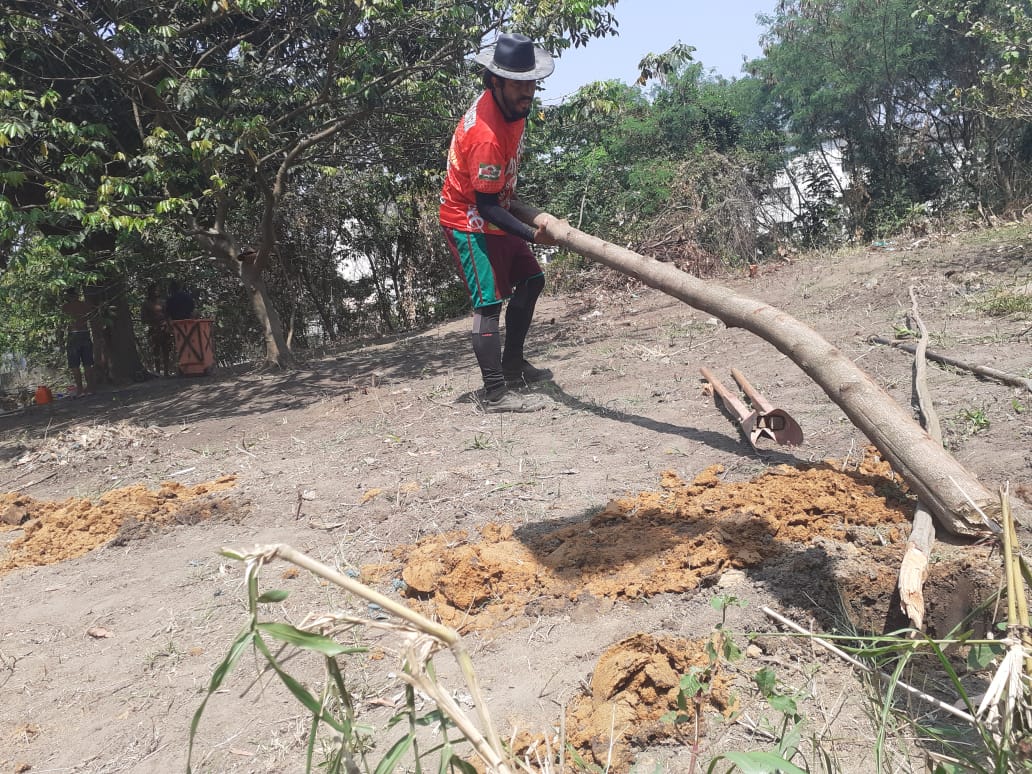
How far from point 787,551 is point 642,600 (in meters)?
0.52

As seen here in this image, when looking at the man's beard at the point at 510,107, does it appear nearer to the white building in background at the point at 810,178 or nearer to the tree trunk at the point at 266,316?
the tree trunk at the point at 266,316

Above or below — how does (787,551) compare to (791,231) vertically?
below

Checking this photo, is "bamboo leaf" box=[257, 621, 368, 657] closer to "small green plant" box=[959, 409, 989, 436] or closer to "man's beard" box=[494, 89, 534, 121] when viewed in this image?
"small green plant" box=[959, 409, 989, 436]

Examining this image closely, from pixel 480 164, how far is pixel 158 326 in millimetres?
8431

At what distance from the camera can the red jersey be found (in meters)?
4.30

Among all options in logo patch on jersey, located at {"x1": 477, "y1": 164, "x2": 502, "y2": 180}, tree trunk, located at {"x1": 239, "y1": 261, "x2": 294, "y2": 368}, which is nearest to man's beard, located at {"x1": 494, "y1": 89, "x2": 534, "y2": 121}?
logo patch on jersey, located at {"x1": 477, "y1": 164, "x2": 502, "y2": 180}

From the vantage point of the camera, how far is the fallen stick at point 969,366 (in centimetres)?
352

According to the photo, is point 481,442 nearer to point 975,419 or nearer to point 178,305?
point 975,419

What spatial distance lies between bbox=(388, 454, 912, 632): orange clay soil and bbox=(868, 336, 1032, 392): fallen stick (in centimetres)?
100

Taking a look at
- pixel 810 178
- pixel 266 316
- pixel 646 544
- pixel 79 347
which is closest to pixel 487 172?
pixel 646 544

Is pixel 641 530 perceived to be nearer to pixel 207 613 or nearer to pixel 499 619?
pixel 499 619

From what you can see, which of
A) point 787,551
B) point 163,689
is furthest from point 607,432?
point 163,689

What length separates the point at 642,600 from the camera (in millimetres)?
2418

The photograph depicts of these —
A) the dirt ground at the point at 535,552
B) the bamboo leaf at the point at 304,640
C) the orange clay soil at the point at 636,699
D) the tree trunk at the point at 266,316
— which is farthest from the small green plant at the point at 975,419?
the tree trunk at the point at 266,316
